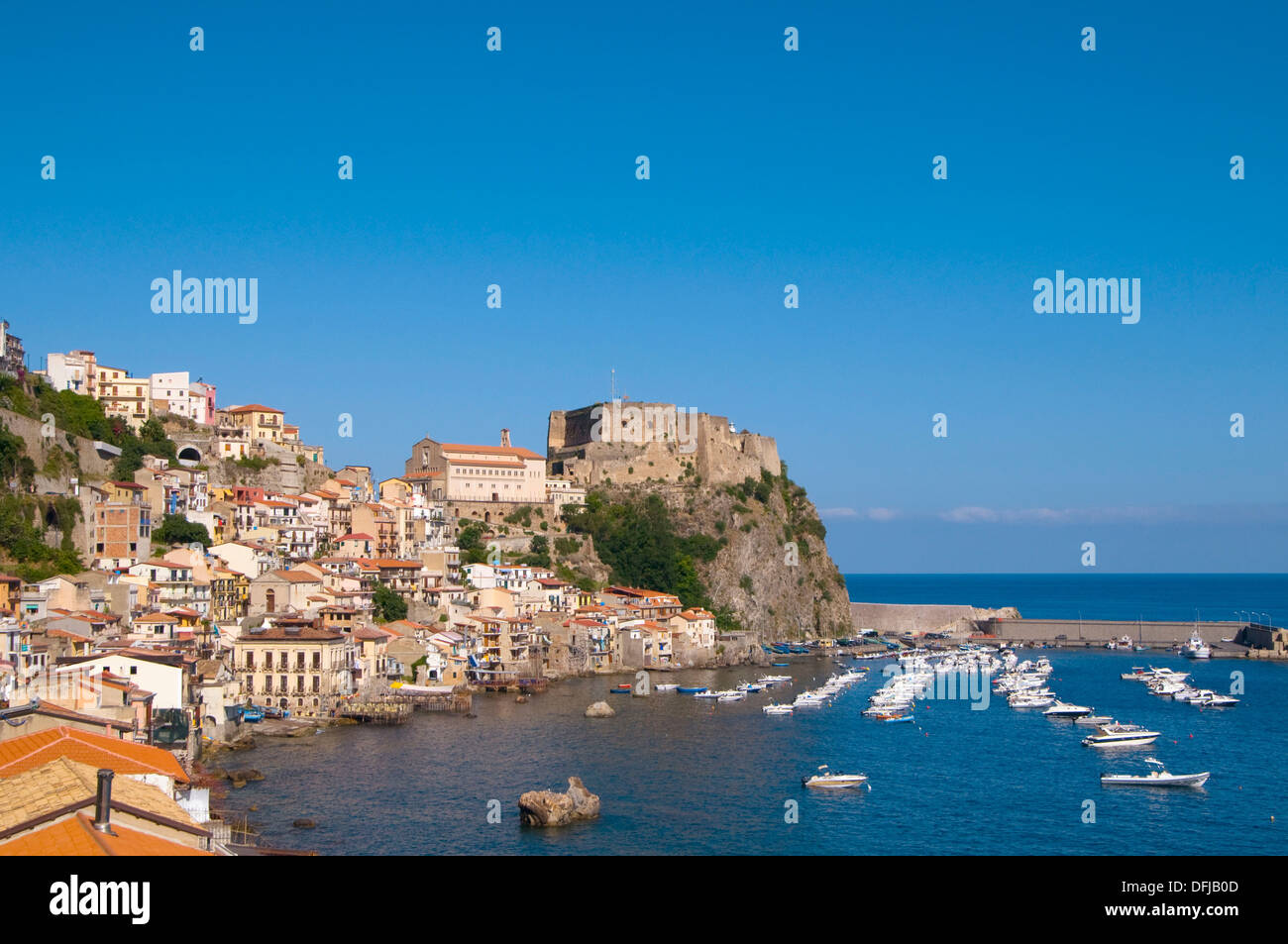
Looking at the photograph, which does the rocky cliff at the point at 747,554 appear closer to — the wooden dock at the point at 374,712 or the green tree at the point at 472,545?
the green tree at the point at 472,545

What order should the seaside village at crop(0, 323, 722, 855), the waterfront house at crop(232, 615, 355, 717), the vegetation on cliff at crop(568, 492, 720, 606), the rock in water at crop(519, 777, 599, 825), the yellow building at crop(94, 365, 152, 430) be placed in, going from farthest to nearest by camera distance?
the vegetation on cliff at crop(568, 492, 720, 606) < the yellow building at crop(94, 365, 152, 430) < the waterfront house at crop(232, 615, 355, 717) < the rock in water at crop(519, 777, 599, 825) < the seaside village at crop(0, 323, 722, 855)

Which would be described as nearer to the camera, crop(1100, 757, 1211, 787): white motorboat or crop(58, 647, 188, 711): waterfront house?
crop(58, 647, 188, 711): waterfront house

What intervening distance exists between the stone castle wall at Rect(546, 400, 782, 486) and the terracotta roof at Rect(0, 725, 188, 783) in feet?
183

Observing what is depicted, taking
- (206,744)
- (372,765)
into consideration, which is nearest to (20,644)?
(206,744)

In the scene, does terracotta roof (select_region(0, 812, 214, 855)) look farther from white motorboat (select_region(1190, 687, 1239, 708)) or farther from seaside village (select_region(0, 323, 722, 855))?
white motorboat (select_region(1190, 687, 1239, 708))

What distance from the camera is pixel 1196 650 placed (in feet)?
223

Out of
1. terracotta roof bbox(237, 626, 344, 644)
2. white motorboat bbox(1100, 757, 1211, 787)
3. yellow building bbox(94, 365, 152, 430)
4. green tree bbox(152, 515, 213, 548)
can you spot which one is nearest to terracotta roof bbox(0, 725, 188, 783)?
terracotta roof bbox(237, 626, 344, 644)

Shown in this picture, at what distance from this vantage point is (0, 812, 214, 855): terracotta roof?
9797mm

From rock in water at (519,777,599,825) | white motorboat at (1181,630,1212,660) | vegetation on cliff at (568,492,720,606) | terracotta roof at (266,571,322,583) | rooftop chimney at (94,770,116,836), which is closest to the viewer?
rooftop chimney at (94,770,116,836)

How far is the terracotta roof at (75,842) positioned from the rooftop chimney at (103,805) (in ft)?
0.28

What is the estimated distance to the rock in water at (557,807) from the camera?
77.3ft

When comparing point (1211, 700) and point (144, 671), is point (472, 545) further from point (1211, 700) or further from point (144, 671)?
point (1211, 700)

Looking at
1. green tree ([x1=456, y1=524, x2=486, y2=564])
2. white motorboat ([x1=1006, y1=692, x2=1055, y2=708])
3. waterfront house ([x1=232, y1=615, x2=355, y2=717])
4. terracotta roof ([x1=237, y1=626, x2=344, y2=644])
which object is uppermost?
green tree ([x1=456, y1=524, x2=486, y2=564])
